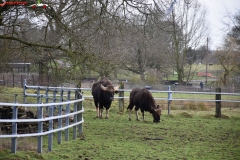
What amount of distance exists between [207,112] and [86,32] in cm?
1229

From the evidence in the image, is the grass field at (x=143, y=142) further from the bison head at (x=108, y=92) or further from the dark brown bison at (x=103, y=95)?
the bison head at (x=108, y=92)

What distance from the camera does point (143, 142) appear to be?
13.2m

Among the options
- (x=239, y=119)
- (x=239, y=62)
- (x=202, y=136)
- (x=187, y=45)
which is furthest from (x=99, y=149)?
(x=187, y=45)

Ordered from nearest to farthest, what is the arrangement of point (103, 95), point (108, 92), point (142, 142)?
point (142, 142), point (108, 92), point (103, 95)

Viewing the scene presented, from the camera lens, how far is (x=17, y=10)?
11781 millimetres

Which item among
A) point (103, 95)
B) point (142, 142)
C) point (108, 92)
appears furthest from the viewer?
point (103, 95)

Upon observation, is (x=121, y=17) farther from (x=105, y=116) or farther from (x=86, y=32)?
(x=105, y=116)

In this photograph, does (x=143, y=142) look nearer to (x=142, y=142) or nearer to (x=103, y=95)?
(x=142, y=142)

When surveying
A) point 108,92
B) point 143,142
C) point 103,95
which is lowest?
point 143,142

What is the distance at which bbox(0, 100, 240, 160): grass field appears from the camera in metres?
10.3

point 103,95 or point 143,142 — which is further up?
point 103,95

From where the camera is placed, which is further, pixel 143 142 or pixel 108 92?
pixel 108 92

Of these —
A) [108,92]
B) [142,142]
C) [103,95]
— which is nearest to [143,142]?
[142,142]

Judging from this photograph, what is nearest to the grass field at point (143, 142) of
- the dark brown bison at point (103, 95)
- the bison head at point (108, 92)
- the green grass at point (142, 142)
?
the green grass at point (142, 142)
